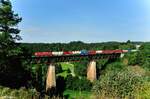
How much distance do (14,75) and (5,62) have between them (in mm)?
4778

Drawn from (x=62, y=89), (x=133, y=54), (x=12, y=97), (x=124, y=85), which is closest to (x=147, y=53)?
(x=133, y=54)

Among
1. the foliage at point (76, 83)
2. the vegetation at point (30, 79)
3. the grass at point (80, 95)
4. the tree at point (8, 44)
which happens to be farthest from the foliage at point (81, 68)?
the tree at point (8, 44)

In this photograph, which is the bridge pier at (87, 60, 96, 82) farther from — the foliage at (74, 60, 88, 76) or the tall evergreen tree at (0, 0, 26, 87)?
the tall evergreen tree at (0, 0, 26, 87)

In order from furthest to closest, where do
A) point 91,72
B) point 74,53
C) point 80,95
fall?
point 91,72
point 74,53
point 80,95

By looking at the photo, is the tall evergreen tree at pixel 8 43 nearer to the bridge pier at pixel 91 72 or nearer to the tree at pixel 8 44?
the tree at pixel 8 44

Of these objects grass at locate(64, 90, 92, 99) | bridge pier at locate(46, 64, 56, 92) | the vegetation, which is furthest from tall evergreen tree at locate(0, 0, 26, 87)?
bridge pier at locate(46, 64, 56, 92)

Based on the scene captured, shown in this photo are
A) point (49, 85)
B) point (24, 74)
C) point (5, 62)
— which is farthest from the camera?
point (49, 85)

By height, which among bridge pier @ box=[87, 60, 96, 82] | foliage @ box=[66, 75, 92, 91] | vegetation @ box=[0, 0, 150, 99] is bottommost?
foliage @ box=[66, 75, 92, 91]

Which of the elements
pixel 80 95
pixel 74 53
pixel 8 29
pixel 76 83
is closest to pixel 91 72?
pixel 74 53

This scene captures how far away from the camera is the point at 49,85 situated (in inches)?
3937

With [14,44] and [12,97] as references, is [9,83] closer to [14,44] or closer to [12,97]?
[14,44]

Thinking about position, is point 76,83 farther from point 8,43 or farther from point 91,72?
point 8,43

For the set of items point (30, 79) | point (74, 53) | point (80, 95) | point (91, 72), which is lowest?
point (91, 72)

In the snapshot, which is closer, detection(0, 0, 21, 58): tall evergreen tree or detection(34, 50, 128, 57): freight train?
detection(0, 0, 21, 58): tall evergreen tree
